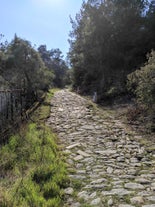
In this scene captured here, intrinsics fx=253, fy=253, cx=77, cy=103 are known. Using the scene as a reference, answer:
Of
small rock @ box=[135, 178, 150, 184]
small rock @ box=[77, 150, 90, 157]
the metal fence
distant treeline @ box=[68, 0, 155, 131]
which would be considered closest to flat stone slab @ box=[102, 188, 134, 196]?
small rock @ box=[135, 178, 150, 184]

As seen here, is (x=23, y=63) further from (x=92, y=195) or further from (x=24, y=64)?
(x=92, y=195)

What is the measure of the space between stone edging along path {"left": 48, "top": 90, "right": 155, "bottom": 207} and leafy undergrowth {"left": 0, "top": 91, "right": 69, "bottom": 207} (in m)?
0.22

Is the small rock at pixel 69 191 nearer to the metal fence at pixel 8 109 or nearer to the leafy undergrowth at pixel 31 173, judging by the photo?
the leafy undergrowth at pixel 31 173

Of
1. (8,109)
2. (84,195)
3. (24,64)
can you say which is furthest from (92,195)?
(24,64)

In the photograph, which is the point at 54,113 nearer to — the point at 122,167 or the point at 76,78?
the point at 122,167

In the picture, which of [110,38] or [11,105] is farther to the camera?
[110,38]

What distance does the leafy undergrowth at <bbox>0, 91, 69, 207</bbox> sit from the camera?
3.20 meters

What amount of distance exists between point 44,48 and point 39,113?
5762cm

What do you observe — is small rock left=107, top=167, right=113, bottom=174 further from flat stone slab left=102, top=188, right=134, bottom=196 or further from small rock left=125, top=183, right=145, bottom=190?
flat stone slab left=102, top=188, right=134, bottom=196

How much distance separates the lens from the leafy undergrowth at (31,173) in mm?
3195

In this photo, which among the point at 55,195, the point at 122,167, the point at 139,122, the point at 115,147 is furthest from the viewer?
the point at 139,122

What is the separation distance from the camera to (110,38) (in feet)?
55.5

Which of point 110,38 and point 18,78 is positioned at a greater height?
point 110,38

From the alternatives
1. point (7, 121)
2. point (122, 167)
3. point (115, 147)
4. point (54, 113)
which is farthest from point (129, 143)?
point (54, 113)
